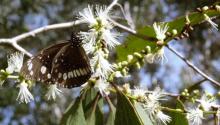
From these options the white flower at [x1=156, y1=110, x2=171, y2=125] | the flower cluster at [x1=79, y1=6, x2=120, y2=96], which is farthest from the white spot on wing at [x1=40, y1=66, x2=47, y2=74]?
the white flower at [x1=156, y1=110, x2=171, y2=125]

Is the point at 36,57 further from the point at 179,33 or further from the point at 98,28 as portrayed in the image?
the point at 179,33

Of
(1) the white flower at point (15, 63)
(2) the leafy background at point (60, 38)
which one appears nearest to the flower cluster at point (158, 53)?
(1) the white flower at point (15, 63)

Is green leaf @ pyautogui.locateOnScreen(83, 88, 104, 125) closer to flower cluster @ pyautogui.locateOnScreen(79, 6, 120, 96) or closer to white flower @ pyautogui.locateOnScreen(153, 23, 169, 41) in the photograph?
flower cluster @ pyautogui.locateOnScreen(79, 6, 120, 96)

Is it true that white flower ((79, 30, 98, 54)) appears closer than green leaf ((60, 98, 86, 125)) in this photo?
Yes

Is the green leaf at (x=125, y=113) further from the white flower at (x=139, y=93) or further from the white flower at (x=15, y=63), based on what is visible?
the white flower at (x=15, y=63)

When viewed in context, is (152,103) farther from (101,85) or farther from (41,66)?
(41,66)

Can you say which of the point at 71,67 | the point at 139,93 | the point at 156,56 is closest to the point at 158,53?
the point at 156,56
